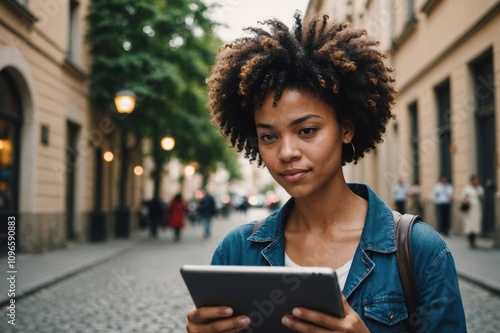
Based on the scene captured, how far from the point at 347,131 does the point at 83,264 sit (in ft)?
33.1

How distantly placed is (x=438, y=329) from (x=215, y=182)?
9364 centimetres

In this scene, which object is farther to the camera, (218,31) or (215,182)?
(215,182)

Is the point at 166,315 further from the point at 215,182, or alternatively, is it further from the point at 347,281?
the point at 215,182

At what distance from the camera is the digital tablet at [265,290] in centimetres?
150

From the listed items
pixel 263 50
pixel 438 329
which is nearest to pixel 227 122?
pixel 263 50

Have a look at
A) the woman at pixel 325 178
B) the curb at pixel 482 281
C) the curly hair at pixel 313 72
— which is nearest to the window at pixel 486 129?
the curb at pixel 482 281

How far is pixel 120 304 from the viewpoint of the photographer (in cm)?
749

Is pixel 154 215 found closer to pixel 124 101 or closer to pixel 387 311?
pixel 124 101

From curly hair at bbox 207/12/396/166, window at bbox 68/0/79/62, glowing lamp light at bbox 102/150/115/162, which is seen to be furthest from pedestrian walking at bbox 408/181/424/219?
curly hair at bbox 207/12/396/166

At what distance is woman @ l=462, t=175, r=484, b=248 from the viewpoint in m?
12.5

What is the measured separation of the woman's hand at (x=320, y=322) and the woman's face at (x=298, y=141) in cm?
51

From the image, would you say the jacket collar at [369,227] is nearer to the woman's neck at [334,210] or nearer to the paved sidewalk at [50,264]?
the woman's neck at [334,210]

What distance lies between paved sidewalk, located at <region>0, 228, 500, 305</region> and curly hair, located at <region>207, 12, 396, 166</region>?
601cm

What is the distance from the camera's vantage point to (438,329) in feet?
5.65
